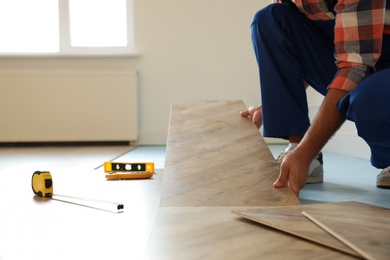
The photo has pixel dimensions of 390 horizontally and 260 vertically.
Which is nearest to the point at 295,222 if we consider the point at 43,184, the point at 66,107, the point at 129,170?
the point at 43,184

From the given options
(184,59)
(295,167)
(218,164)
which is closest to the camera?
(295,167)

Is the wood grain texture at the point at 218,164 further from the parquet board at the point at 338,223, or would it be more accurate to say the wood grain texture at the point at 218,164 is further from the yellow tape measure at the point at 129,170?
the yellow tape measure at the point at 129,170

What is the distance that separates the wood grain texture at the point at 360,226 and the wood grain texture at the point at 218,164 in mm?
143

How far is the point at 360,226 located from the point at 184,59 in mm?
4005

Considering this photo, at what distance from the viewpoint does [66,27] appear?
16.5 feet

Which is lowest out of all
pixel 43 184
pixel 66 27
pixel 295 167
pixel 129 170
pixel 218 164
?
pixel 129 170

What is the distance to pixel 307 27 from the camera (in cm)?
201

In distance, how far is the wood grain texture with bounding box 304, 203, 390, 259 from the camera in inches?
37.0

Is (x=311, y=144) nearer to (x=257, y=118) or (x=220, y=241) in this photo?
(x=220, y=241)

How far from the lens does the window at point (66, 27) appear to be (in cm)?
505

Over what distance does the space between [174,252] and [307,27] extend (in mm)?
1249

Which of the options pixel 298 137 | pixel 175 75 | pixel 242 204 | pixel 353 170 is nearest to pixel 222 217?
pixel 242 204

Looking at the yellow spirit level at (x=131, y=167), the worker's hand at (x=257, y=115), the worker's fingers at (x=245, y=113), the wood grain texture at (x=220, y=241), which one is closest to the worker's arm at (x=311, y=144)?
the wood grain texture at (x=220, y=241)

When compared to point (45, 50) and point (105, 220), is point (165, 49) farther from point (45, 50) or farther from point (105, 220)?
point (105, 220)
